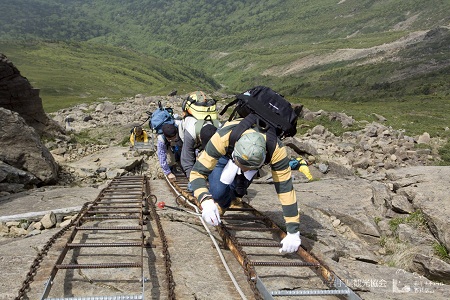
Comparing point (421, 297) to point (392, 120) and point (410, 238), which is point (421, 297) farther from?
point (392, 120)

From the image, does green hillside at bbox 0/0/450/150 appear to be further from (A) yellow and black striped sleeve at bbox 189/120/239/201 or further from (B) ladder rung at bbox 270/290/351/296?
(B) ladder rung at bbox 270/290/351/296

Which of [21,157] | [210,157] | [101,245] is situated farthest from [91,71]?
[101,245]

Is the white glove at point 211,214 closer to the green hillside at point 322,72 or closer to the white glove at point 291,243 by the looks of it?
the white glove at point 291,243

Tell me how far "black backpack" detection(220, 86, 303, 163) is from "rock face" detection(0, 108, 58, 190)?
934 cm

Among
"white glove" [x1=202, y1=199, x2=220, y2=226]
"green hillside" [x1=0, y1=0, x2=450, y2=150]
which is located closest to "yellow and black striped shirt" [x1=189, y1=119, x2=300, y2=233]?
"white glove" [x1=202, y1=199, x2=220, y2=226]

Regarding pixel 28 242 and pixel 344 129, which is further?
pixel 344 129

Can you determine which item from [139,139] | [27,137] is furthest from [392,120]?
[27,137]

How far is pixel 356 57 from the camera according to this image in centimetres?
12962

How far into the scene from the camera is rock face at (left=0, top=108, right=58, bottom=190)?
1262cm

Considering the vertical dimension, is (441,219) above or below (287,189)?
below

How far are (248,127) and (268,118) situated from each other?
1.17ft

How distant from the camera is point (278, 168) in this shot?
5.96 meters

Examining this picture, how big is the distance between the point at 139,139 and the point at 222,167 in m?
8.44

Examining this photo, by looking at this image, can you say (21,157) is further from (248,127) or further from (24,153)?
(248,127)
